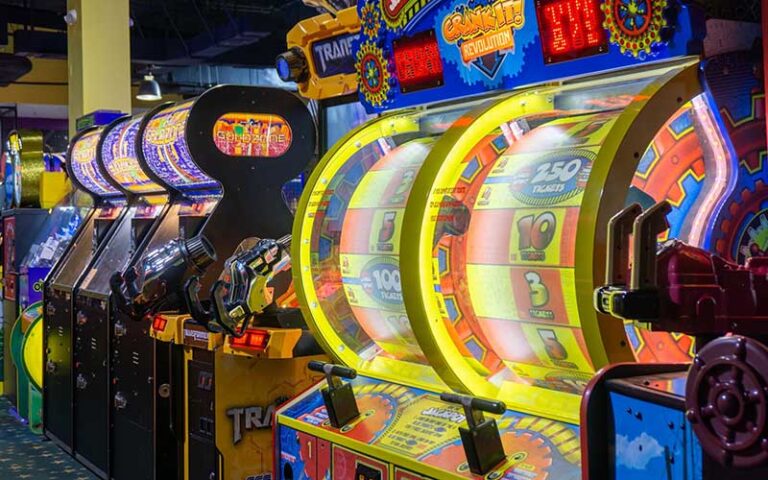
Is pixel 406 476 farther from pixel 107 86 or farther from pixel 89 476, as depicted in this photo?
pixel 107 86

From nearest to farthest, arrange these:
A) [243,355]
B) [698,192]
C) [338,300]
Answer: [698,192]
[338,300]
[243,355]

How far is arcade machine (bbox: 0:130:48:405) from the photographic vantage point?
789 cm

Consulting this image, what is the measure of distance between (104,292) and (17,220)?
8.52 feet

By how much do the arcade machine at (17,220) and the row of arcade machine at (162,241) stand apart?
1.83 metres

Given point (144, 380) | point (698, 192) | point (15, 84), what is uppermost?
point (15, 84)

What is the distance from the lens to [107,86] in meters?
8.04

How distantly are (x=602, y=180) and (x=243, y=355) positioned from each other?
236cm

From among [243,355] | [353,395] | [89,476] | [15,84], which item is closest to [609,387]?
[353,395]

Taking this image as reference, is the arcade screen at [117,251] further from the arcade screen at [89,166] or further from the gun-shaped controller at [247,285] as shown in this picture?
the gun-shaped controller at [247,285]

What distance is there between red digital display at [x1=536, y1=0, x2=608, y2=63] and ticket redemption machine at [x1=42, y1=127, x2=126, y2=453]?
166 inches

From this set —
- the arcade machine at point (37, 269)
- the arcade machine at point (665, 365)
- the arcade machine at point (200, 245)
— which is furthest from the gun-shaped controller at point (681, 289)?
the arcade machine at point (37, 269)

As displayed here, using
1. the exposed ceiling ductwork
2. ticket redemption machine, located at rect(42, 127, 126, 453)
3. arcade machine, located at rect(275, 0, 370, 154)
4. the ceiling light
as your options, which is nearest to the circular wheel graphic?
arcade machine, located at rect(275, 0, 370, 154)

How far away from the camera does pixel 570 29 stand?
243 centimetres

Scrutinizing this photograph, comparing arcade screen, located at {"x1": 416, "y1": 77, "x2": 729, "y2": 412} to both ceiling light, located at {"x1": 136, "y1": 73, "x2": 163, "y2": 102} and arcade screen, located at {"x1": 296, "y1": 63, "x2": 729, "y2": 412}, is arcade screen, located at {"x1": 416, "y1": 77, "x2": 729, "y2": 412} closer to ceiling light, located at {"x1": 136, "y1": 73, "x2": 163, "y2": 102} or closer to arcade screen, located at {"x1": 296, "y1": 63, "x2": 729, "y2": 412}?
arcade screen, located at {"x1": 296, "y1": 63, "x2": 729, "y2": 412}
